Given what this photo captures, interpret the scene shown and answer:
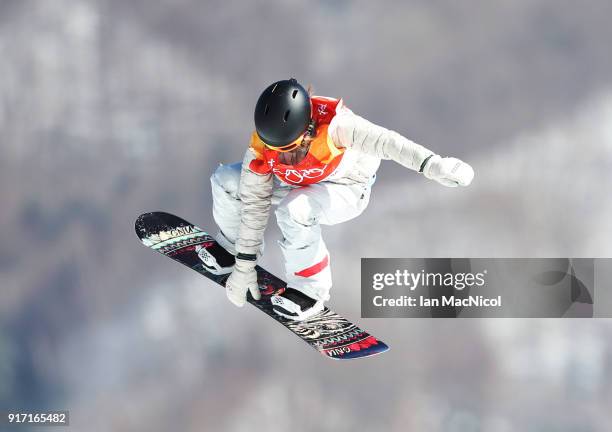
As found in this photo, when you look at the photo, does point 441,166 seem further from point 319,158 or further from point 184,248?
point 184,248

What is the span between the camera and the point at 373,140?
8055 mm

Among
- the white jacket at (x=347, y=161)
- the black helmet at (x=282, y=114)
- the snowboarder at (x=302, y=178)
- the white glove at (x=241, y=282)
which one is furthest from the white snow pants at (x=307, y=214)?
the black helmet at (x=282, y=114)

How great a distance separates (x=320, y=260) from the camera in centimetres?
884

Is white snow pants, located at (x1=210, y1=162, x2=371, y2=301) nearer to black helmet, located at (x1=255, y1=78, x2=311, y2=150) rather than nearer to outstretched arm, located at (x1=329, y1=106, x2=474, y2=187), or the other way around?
outstretched arm, located at (x1=329, y1=106, x2=474, y2=187)

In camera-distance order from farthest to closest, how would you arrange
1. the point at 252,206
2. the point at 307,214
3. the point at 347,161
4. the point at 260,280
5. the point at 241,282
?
the point at 260,280, the point at 241,282, the point at 252,206, the point at 347,161, the point at 307,214

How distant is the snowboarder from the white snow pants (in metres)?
0.01

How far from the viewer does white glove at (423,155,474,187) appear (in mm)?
7402

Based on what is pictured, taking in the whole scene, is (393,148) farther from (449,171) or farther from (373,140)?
(449,171)

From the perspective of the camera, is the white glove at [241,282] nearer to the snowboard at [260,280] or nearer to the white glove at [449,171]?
the snowboard at [260,280]

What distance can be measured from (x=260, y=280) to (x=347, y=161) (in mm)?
2066

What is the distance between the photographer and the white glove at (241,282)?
915 cm

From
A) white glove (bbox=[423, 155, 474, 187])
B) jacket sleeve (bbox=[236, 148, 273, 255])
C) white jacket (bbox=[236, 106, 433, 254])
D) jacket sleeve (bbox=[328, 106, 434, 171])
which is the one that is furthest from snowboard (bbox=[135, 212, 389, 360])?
white glove (bbox=[423, 155, 474, 187])

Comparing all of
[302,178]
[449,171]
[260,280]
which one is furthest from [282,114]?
[260,280]

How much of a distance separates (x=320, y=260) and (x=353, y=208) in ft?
2.11
